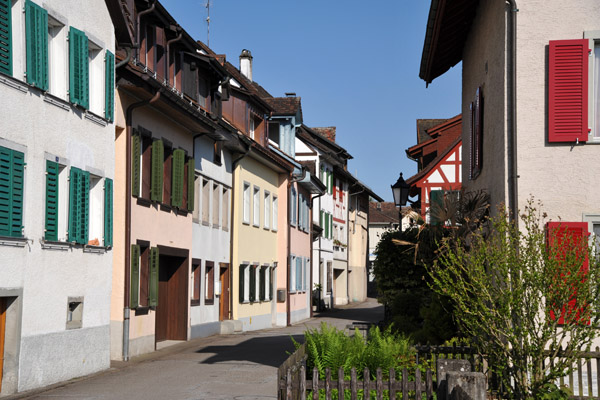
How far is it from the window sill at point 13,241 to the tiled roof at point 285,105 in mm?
25484

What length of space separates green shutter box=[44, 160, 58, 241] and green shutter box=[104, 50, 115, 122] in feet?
9.19

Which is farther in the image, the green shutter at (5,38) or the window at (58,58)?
the window at (58,58)

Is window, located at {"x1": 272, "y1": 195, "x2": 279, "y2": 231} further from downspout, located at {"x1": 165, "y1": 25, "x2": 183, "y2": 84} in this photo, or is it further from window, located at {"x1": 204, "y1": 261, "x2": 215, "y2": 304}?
downspout, located at {"x1": 165, "y1": 25, "x2": 183, "y2": 84}

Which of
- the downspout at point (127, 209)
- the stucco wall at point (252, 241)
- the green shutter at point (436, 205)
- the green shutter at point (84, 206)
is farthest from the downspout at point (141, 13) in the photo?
the stucco wall at point (252, 241)

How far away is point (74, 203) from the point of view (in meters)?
16.5

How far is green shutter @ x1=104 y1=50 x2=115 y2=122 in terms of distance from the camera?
715 inches

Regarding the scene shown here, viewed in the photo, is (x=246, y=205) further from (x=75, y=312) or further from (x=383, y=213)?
(x=383, y=213)

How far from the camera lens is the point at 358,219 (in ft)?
222

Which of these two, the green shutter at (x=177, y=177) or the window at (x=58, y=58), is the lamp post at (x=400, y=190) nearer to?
the green shutter at (x=177, y=177)

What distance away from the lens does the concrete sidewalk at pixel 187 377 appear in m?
14.2

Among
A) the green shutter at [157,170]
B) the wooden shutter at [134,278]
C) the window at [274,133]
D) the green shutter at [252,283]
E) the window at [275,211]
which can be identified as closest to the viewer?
the wooden shutter at [134,278]

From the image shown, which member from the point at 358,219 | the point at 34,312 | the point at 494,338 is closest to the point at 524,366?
the point at 494,338

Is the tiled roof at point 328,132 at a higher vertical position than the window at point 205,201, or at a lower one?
higher

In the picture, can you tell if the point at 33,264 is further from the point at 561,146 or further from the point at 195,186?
the point at 195,186
